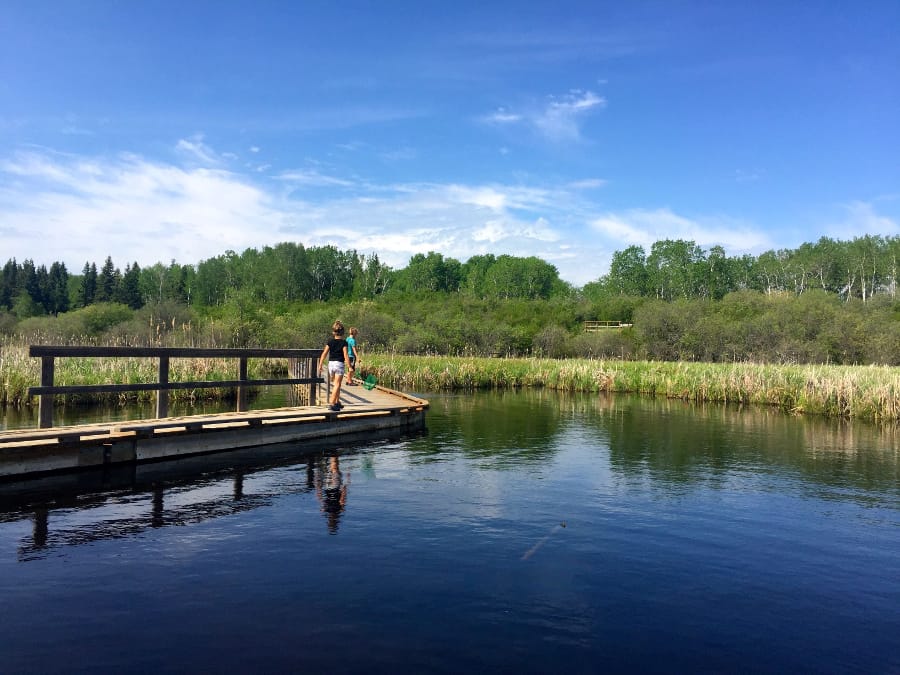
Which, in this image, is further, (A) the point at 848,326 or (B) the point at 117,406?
(A) the point at 848,326

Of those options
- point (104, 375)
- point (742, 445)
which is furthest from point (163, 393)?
point (742, 445)

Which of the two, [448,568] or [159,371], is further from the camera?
[159,371]

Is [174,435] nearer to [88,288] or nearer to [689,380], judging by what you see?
[689,380]

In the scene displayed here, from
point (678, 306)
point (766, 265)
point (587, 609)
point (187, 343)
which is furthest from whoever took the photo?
point (766, 265)

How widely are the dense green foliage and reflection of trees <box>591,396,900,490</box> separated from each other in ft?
77.9

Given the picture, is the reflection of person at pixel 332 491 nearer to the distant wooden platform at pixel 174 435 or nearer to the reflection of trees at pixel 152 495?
the reflection of trees at pixel 152 495

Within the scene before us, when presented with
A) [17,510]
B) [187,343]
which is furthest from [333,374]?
[187,343]

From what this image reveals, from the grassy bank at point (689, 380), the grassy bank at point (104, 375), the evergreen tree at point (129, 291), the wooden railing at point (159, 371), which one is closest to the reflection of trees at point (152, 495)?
the wooden railing at point (159, 371)

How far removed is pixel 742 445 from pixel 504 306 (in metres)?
57.1

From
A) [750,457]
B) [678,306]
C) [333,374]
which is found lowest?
[750,457]

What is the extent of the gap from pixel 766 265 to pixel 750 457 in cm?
11207

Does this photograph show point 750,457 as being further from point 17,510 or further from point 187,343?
point 187,343

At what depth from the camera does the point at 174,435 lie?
1359cm

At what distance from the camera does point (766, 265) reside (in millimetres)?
116500
